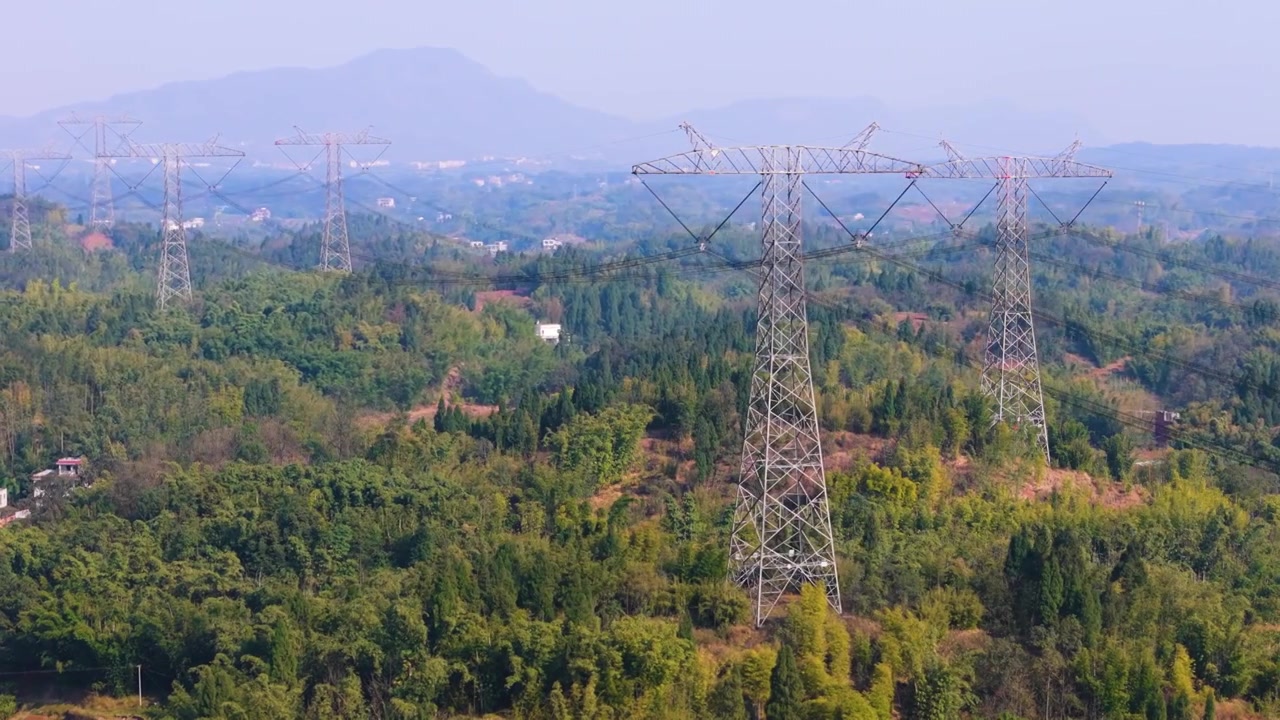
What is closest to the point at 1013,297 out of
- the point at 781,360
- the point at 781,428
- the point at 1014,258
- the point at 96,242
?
the point at 1014,258

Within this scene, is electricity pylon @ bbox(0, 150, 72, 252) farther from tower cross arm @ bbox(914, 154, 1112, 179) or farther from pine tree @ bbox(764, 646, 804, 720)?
pine tree @ bbox(764, 646, 804, 720)

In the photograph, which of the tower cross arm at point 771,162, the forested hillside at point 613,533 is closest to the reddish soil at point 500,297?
the forested hillside at point 613,533

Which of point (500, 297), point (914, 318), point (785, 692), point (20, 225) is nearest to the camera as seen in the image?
point (785, 692)

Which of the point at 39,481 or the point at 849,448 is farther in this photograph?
the point at 39,481

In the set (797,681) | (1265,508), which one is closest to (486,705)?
(797,681)

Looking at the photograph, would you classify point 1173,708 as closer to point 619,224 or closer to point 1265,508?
point 1265,508

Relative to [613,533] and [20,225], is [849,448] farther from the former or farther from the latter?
[20,225]

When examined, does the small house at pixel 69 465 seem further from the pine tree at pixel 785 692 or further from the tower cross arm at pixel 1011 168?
the pine tree at pixel 785 692

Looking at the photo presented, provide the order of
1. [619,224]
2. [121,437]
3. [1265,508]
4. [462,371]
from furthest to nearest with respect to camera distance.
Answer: [619,224], [462,371], [121,437], [1265,508]
